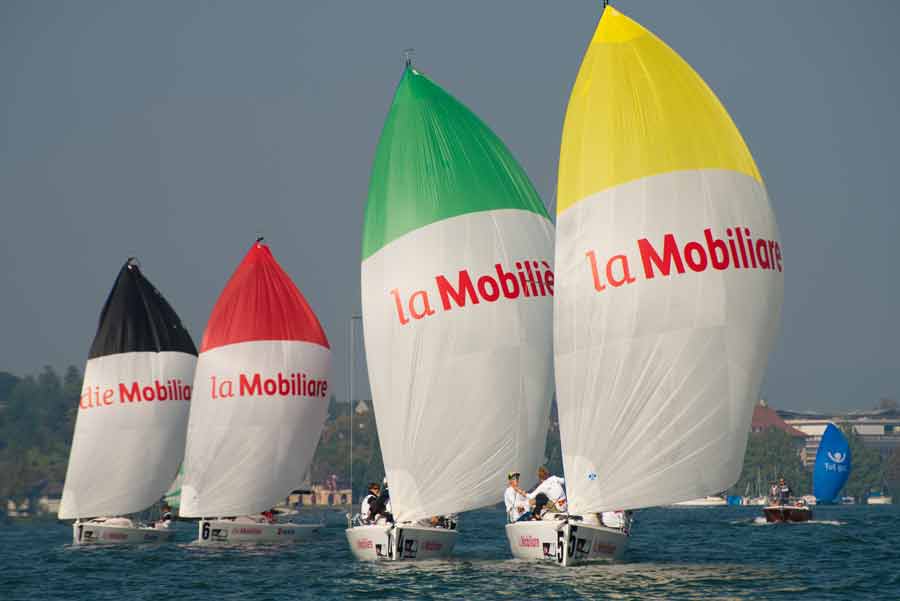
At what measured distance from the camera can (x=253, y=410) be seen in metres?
46.6

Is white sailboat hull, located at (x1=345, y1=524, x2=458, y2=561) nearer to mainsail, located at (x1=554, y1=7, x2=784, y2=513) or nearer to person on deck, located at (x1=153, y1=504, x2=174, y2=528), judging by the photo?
mainsail, located at (x1=554, y1=7, x2=784, y2=513)

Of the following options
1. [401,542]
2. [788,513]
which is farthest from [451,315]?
[788,513]

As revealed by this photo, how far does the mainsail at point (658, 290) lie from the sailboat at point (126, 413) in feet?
77.6

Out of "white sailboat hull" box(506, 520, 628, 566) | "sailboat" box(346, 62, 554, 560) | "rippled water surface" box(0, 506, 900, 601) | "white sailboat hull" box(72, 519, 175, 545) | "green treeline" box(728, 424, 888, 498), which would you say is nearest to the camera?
"rippled water surface" box(0, 506, 900, 601)

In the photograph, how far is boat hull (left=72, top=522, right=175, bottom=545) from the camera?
4822cm

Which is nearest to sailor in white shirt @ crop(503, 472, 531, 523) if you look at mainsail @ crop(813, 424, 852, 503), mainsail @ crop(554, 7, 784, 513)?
mainsail @ crop(554, 7, 784, 513)

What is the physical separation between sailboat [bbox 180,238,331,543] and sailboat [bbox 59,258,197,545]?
9.79 ft

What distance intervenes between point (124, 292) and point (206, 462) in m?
7.33

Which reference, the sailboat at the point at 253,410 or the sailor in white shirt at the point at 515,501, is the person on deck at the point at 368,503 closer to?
the sailor in white shirt at the point at 515,501

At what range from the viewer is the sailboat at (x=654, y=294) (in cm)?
2847

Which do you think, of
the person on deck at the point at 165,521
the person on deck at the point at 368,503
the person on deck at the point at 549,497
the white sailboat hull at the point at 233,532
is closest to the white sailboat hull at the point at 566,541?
the person on deck at the point at 549,497

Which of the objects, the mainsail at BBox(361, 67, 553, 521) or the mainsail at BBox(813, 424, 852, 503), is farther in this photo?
the mainsail at BBox(813, 424, 852, 503)

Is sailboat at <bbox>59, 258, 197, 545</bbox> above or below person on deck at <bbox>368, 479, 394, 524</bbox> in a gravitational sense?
above

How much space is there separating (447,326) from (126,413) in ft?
64.0
